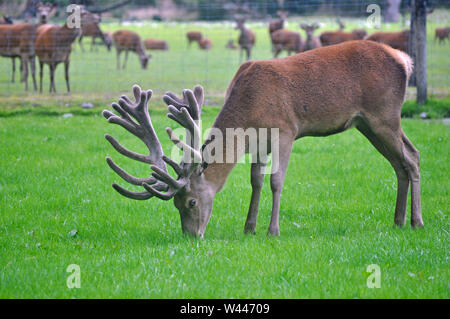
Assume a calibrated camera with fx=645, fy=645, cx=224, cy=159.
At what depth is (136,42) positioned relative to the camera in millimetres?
26625

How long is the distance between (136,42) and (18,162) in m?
18.5

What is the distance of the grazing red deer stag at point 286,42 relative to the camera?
969 inches

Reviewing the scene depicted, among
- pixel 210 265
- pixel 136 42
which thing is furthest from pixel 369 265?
pixel 136 42

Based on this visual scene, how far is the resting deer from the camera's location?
571 centimetres

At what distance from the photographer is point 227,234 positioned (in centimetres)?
614

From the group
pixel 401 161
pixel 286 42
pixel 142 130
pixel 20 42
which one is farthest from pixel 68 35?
pixel 401 161

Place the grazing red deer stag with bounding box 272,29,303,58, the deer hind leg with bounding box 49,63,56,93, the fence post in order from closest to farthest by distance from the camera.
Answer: the fence post
the deer hind leg with bounding box 49,63,56,93
the grazing red deer stag with bounding box 272,29,303,58

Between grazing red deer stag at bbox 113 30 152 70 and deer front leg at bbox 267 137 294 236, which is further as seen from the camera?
grazing red deer stag at bbox 113 30 152 70

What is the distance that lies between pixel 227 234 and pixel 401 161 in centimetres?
186

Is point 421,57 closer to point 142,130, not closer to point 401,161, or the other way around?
point 401,161

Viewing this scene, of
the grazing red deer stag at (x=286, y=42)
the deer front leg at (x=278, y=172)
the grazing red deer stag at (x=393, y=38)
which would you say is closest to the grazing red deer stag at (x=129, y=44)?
the grazing red deer stag at (x=286, y=42)

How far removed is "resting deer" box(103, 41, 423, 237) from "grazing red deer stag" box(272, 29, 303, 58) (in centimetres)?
1842

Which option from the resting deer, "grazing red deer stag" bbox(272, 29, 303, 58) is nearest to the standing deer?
"grazing red deer stag" bbox(272, 29, 303, 58)

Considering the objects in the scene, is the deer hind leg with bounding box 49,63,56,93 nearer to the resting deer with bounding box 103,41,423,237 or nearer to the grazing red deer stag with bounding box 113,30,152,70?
the grazing red deer stag with bounding box 113,30,152,70
